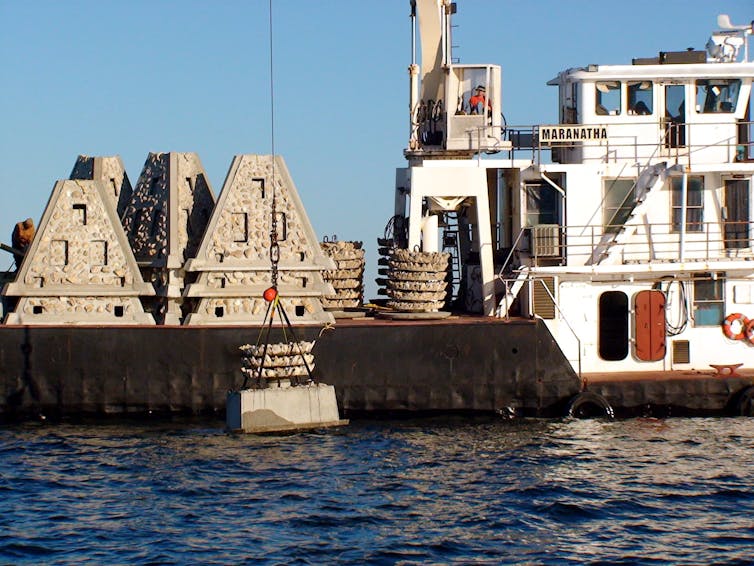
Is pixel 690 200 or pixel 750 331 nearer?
pixel 750 331

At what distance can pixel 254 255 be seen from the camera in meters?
27.4

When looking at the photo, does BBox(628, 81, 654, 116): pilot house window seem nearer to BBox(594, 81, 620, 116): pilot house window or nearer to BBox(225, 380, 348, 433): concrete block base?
BBox(594, 81, 620, 116): pilot house window

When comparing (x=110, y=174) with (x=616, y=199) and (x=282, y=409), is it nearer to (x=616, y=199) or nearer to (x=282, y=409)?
(x=282, y=409)

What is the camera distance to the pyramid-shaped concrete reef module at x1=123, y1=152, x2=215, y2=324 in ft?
90.9

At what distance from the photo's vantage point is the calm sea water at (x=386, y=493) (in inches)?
726

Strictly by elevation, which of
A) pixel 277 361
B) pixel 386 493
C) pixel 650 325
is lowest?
pixel 386 493

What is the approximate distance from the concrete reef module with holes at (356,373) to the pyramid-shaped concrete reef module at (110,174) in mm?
4814

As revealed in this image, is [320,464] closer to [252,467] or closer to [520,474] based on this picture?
[252,467]

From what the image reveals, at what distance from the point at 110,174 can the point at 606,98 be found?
11625mm

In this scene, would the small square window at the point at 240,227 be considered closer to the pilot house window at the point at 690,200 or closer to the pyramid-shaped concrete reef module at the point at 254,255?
the pyramid-shaped concrete reef module at the point at 254,255

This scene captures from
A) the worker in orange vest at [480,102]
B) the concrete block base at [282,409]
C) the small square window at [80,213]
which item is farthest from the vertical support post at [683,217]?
the small square window at [80,213]

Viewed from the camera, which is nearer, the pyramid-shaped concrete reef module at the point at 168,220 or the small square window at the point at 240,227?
the small square window at the point at 240,227

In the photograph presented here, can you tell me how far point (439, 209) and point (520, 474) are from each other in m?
9.02

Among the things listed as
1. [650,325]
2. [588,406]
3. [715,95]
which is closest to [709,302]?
[650,325]
